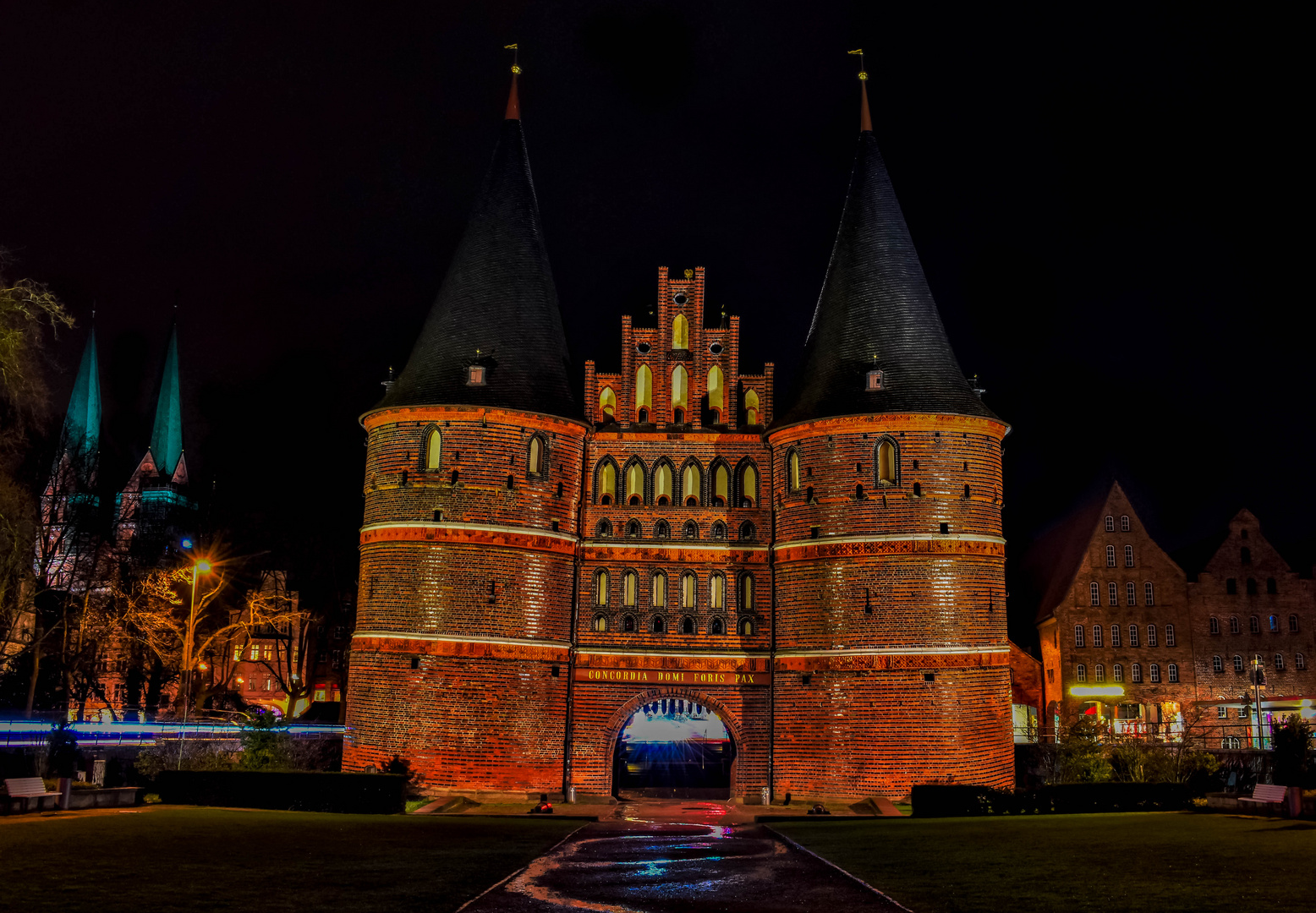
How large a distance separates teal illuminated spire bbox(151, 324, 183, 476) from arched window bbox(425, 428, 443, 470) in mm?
37418

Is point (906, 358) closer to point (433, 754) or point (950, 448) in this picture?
point (950, 448)

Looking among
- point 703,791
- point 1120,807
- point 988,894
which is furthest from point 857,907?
point 703,791

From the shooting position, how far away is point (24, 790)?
A: 780 inches

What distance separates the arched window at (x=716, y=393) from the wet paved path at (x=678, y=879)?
14308 mm

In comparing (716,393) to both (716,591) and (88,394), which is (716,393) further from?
(88,394)

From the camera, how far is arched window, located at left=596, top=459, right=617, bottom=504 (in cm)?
3412

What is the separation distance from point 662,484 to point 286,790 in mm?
13791

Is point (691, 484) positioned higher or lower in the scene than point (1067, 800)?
higher

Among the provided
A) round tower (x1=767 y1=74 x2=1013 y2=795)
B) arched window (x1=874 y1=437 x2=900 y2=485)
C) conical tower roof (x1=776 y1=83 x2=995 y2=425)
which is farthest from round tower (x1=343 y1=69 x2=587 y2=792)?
arched window (x1=874 y1=437 x2=900 y2=485)

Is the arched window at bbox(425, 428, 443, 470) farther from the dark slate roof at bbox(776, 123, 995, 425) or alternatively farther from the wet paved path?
the wet paved path

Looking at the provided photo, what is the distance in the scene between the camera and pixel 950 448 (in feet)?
104

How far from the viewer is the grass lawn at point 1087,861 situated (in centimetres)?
1264

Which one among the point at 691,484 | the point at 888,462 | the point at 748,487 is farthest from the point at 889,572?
the point at 691,484

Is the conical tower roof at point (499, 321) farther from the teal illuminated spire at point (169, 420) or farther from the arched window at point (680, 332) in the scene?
the teal illuminated spire at point (169, 420)
